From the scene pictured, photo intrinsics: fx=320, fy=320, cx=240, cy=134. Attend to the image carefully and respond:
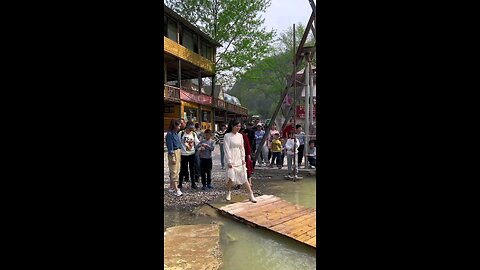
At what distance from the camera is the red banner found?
2084cm

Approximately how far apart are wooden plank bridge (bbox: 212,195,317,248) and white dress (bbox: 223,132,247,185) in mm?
492

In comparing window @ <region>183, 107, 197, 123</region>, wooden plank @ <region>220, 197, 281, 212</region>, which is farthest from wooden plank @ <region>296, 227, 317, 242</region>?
window @ <region>183, 107, 197, 123</region>

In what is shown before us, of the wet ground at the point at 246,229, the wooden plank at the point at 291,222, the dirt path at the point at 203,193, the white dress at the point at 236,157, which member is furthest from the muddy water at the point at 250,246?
the white dress at the point at 236,157

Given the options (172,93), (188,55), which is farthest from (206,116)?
(172,93)

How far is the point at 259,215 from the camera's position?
505 cm

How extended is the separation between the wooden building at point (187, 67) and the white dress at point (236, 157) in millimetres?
13222

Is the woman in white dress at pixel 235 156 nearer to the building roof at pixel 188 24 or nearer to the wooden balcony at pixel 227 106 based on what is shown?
the building roof at pixel 188 24

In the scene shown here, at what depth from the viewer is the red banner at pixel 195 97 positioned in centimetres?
2084
